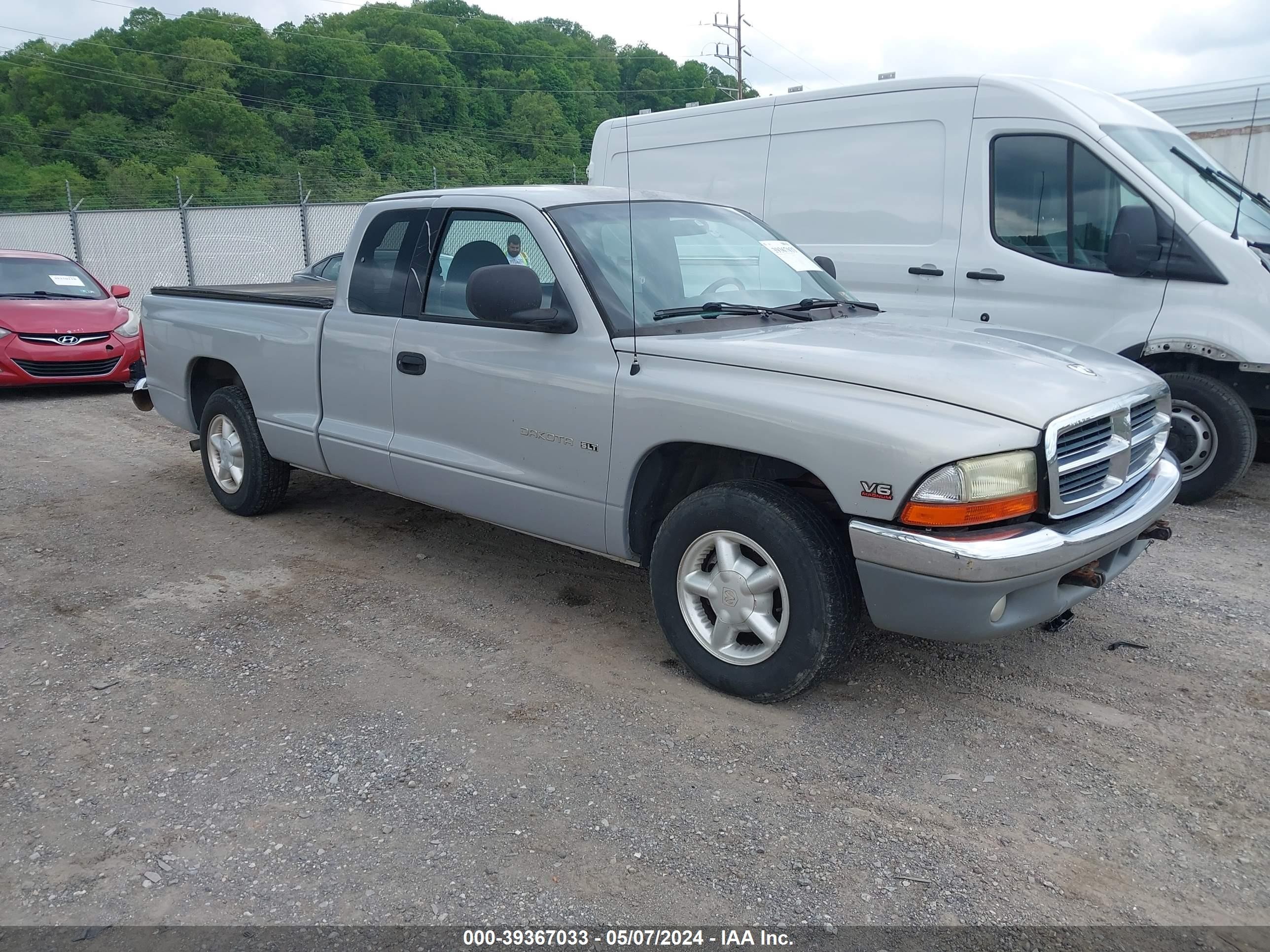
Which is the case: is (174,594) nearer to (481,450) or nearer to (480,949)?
(481,450)

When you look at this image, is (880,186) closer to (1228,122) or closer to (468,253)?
(468,253)

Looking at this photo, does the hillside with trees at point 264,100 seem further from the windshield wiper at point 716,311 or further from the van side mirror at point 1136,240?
the windshield wiper at point 716,311

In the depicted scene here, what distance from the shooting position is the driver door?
4051mm

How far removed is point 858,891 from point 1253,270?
15.1ft

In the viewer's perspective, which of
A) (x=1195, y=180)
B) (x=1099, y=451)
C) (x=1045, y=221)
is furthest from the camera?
(x=1045, y=221)

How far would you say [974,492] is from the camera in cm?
312

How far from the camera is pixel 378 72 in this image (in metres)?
50.6

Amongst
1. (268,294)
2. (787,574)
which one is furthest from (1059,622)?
(268,294)

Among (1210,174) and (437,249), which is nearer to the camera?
(437,249)

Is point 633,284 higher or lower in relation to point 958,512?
higher

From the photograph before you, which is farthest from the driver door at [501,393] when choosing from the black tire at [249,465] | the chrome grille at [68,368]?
the chrome grille at [68,368]

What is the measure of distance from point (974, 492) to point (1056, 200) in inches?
153

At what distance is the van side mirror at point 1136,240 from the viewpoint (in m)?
5.81

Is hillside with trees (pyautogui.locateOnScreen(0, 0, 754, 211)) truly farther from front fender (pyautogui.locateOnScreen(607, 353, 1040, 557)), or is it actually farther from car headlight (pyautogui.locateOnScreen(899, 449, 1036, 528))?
car headlight (pyautogui.locateOnScreen(899, 449, 1036, 528))
